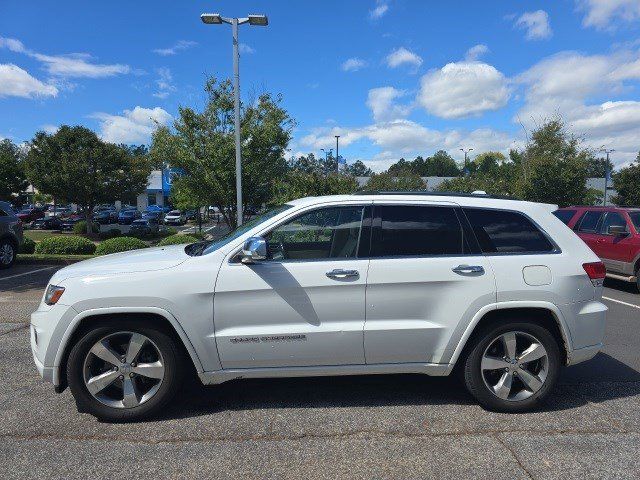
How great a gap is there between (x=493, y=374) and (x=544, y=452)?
754mm

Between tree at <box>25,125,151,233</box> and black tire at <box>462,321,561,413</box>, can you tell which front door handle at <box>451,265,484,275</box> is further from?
tree at <box>25,125,151,233</box>

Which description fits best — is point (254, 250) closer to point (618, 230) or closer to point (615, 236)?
point (618, 230)

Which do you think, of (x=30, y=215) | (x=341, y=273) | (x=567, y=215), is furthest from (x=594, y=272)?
(x=30, y=215)

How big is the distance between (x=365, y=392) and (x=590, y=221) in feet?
28.7

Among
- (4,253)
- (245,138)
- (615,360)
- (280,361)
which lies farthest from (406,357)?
(245,138)

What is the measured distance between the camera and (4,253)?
1118 centimetres

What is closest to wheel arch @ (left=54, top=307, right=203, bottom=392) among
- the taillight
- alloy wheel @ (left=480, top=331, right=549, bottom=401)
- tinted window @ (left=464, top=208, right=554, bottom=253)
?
alloy wheel @ (left=480, top=331, right=549, bottom=401)

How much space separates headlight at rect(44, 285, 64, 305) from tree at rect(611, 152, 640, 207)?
39469mm

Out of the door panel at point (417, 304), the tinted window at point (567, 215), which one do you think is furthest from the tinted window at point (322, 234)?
the tinted window at point (567, 215)

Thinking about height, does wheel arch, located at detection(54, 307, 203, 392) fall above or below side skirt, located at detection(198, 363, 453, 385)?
above

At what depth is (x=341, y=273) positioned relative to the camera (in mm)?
3553

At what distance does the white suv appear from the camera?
349 centimetres

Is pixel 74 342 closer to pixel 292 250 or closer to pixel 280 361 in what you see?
pixel 280 361

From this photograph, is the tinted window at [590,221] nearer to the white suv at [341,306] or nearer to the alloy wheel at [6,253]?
the white suv at [341,306]
